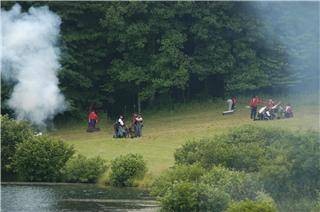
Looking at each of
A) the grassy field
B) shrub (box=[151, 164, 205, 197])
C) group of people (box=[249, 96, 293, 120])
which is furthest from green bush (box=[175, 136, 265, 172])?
group of people (box=[249, 96, 293, 120])

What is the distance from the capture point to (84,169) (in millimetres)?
34031

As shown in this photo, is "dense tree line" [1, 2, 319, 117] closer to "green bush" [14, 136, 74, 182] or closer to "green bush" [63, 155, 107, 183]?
"green bush" [14, 136, 74, 182]

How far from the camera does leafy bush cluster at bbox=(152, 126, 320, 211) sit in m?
24.9

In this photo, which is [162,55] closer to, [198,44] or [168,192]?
[198,44]

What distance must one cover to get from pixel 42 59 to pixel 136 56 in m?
7.43

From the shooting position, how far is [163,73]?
53375 millimetres

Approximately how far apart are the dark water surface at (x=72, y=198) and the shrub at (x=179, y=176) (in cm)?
65

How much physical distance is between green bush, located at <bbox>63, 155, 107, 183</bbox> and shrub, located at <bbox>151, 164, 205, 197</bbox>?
19.8ft

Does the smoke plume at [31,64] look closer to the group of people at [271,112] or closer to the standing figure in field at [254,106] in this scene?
the standing figure in field at [254,106]

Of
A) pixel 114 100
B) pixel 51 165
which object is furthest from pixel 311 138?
pixel 114 100

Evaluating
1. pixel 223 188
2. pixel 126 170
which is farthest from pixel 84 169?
pixel 223 188

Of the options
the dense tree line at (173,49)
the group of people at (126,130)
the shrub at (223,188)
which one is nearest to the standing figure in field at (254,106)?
A: the group of people at (126,130)

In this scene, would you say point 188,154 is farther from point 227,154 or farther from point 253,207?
point 253,207

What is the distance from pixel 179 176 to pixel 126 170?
5567 mm
